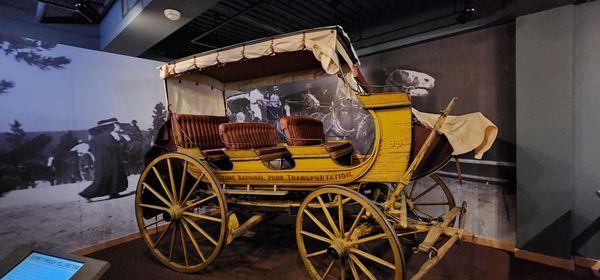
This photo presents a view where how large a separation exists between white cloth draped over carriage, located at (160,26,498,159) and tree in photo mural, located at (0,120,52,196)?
149 centimetres

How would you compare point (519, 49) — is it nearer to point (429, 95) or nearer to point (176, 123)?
point (429, 95)

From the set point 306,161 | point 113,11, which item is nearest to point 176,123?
point 306,161

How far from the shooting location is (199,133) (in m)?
3.54

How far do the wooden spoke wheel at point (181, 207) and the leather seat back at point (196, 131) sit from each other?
25 centimetres

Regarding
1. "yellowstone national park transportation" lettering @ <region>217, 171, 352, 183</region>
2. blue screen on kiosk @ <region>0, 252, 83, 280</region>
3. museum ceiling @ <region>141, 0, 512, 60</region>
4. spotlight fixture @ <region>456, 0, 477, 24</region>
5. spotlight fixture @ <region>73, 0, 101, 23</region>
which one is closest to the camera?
blue screen on kiosk @ <region>0, 252, 83, 280</region>

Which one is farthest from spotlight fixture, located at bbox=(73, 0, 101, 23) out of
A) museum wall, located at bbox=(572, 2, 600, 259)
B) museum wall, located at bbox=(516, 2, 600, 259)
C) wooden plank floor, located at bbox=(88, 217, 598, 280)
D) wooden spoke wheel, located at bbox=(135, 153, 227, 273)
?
museum wall, located at bbox=(572, 2, 600, 259)

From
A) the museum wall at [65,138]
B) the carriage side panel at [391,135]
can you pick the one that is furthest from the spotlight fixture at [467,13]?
the museum wall at [65,138]

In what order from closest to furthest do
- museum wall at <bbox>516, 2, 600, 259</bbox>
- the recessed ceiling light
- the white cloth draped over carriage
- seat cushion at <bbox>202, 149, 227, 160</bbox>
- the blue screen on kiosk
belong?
the blue screen on kiosk → the white cloth draped over carriage → museum wall at <bbox>516, 2, 600, 259</bbox> → seat cushion at <bbox>202, 149, 227, 160</bbox> → the recessed ceiling light

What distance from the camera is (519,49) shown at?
9.81 ft

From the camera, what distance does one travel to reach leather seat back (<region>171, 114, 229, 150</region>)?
3184mm

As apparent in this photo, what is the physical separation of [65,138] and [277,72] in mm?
2709

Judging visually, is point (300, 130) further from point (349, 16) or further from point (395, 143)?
point (349, 16)

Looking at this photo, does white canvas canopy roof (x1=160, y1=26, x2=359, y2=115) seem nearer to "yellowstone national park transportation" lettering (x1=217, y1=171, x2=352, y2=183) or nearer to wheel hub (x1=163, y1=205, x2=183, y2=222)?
"yellowstone national park transportation" lettering (x1=217, y1=171, x2=352, y2=183)

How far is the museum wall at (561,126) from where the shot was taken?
278 centimetres
